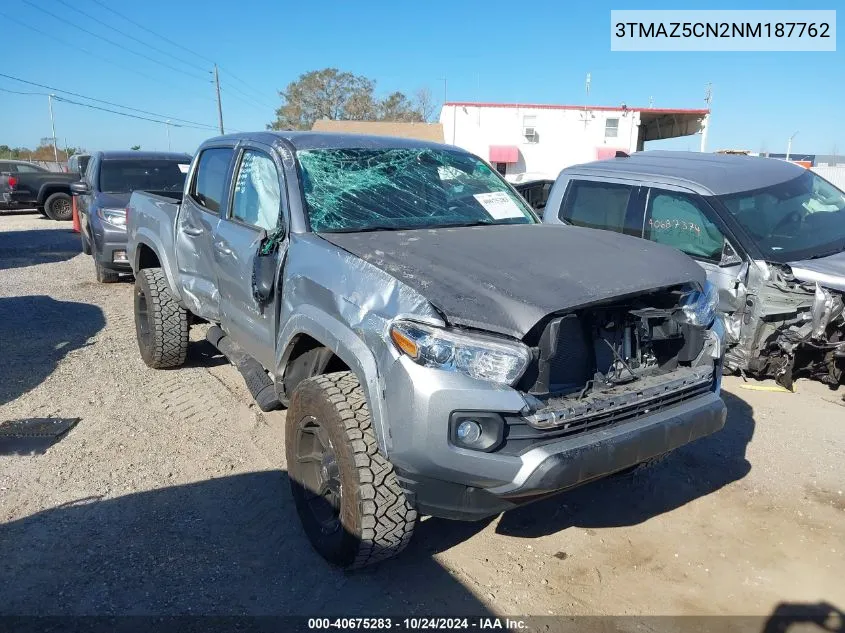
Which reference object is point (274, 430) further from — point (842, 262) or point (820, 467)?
point (842, 262)

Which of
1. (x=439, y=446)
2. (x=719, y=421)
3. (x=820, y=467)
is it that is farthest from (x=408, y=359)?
(x=820, y=467)

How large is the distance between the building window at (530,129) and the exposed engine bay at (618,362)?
31261 millimetres

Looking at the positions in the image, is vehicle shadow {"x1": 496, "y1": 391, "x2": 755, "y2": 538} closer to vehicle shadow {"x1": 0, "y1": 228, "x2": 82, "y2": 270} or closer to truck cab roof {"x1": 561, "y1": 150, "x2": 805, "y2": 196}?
truck cab roof {"x1": 561, "y1": 150, "x2": 805, "y2": 196}

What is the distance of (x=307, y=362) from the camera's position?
10.6 ft

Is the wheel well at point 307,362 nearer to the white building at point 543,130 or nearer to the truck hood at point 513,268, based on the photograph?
the truck hood at point 513,268

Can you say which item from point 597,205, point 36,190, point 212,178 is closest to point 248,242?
point 212,178

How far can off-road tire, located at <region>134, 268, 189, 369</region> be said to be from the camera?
5227 millimetres

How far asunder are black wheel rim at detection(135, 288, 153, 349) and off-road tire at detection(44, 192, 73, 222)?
1482cm

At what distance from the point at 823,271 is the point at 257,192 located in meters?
4.20

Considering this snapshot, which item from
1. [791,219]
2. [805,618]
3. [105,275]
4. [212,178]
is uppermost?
[212,178]

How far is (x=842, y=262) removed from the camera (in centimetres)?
503

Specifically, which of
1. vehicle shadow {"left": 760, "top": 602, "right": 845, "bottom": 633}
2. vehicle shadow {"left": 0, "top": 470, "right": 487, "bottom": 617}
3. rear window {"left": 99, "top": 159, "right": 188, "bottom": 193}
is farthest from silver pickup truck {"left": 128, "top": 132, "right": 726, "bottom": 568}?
rear window {"left": 99, "top": 159, "right": 188, "bottom": 193}

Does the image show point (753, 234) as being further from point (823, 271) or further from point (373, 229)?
point (373, 229)

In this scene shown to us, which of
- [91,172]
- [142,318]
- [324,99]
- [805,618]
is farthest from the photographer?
[324,99]
